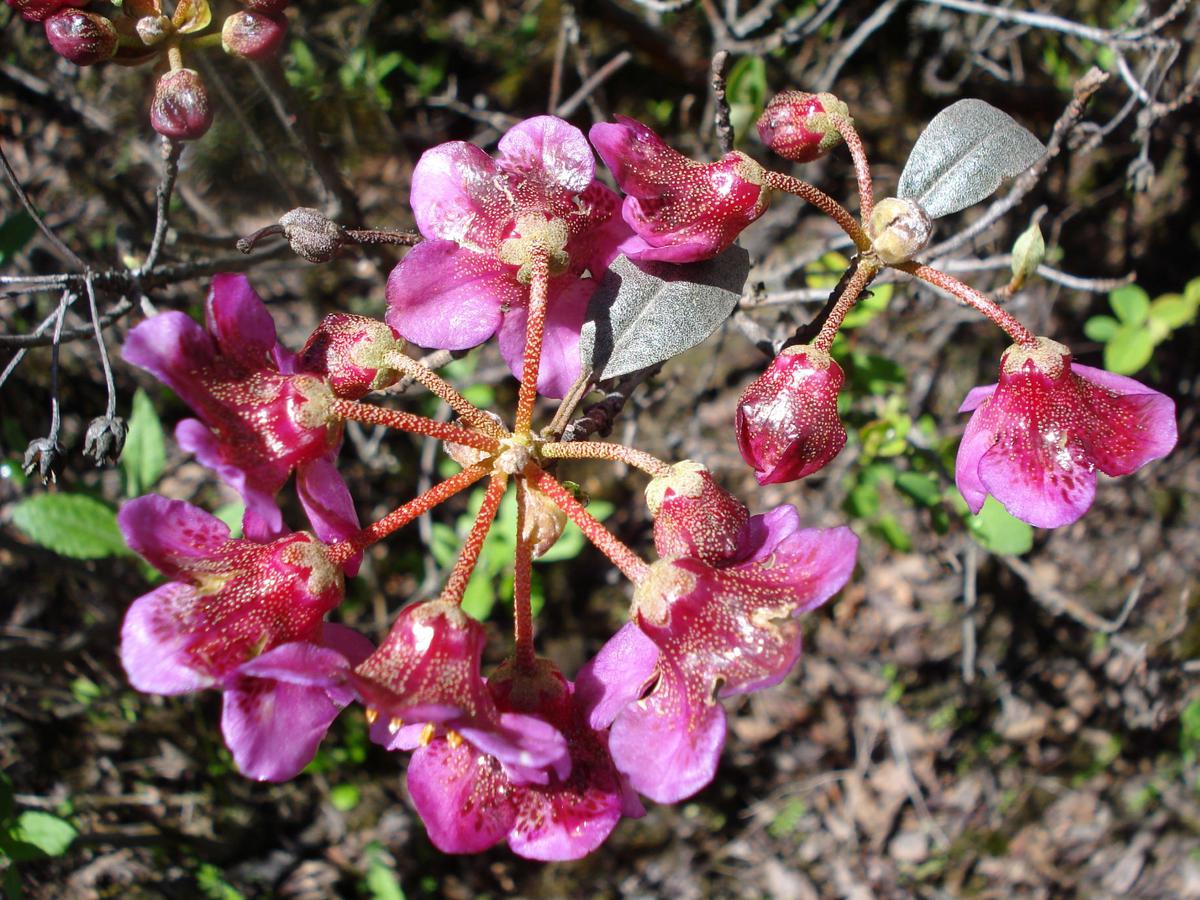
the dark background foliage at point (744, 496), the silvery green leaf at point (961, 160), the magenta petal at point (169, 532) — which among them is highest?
the silvery green leaf at point (961, 160)

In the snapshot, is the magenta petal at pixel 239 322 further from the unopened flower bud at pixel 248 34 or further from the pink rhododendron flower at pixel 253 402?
the unopened flower bud at pixel 248 34

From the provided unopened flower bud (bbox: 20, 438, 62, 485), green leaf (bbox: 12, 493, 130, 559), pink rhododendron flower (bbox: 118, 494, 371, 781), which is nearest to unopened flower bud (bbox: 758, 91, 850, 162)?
pink rhododendron flower (bbox: 118, 494, 371, 781)

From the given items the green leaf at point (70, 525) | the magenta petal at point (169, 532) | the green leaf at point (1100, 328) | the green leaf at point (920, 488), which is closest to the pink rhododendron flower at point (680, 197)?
the magenta petal at point (169, 532)

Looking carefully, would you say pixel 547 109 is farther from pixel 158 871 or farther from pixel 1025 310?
pixel 158 871

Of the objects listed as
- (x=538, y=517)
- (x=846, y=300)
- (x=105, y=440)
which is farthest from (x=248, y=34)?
(x=846, y=300)

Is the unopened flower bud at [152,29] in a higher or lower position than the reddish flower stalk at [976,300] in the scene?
higher

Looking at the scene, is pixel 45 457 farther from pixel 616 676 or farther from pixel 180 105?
pixel 616 676
